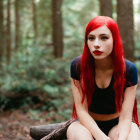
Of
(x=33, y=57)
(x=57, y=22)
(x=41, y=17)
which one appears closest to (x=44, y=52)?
(x=33, y=57)

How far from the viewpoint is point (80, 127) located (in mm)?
2785

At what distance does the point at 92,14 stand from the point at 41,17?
5577mm

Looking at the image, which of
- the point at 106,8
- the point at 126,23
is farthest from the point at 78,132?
the point at 106,8

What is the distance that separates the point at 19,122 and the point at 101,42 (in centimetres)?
488

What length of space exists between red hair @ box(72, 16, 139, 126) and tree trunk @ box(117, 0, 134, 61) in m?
5.37

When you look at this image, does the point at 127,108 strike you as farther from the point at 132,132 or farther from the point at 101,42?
the point at 101,42

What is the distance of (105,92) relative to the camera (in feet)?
9.29

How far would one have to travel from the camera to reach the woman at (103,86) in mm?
2635

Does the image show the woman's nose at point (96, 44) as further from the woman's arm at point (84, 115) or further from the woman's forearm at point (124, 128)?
the woman's forearm at point (124, 128)

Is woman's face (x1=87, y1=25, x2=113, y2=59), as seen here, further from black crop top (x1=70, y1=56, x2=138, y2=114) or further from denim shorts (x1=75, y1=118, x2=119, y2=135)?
denim shorts (x1=75, y1=118, x2=119, y2=135)

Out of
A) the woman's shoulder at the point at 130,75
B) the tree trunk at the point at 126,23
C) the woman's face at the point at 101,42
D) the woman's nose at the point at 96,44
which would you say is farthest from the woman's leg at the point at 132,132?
the tree trunk at the point at 126,23

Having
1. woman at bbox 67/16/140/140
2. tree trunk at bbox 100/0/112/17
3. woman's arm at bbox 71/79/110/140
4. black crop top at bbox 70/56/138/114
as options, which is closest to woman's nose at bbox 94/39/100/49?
woman at bbox 67/16/140/140

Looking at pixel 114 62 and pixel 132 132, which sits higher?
pixel 114 62

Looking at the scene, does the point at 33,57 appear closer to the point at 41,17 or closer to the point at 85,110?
the point at 85,110
